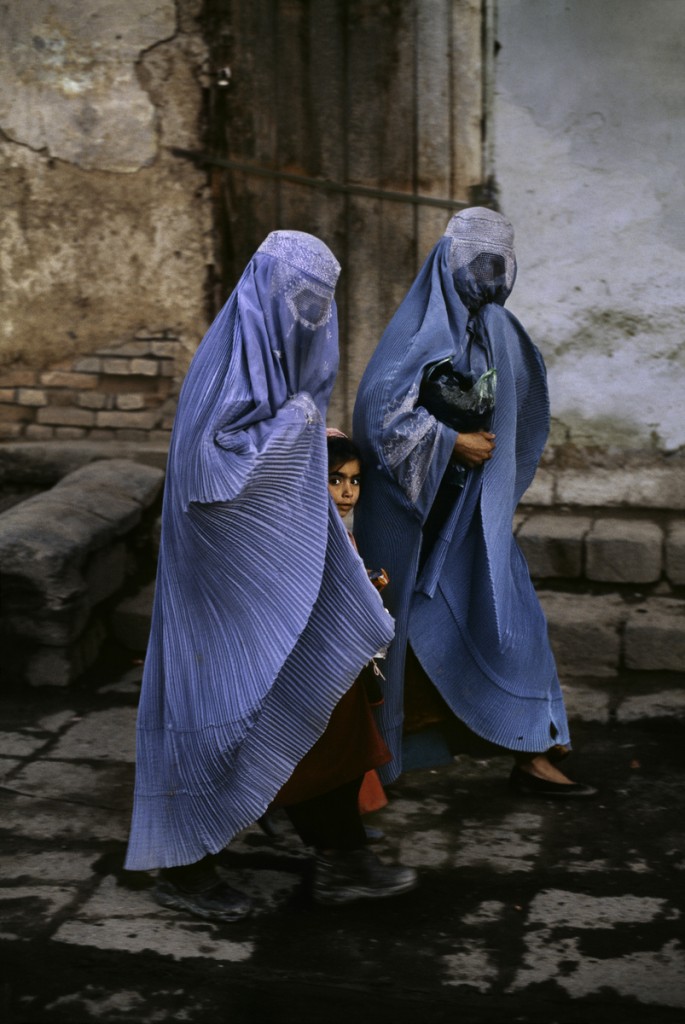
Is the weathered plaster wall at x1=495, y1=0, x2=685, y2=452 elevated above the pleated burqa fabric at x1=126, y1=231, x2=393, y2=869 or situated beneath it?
elevated above

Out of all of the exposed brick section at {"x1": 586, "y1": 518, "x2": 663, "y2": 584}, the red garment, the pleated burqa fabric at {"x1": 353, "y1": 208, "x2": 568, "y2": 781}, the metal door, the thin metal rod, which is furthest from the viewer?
the thin metal rod

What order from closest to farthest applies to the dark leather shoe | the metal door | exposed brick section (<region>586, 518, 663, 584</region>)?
the dark leather shoe
exposed brick section (<region>586, 518, 663, 584</region>)
the metal door

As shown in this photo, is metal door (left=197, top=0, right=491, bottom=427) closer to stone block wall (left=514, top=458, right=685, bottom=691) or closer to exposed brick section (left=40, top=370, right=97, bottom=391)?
exposed brick section (left=40, top=370, right=97, bottom=391)

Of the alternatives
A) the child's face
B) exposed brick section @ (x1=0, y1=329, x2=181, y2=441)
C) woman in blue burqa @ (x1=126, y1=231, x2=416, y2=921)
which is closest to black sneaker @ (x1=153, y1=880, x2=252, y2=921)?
woman in blue burqa @ (x1=126, y1=231, x2=416, y2=921)

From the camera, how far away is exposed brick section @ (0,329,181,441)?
22.0ft

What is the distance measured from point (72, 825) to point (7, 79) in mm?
3815

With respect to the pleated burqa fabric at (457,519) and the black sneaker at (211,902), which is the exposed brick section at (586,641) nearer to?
the pleated burqa fabric at (457,519)

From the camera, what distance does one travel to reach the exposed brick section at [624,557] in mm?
5832

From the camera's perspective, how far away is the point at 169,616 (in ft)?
11.6

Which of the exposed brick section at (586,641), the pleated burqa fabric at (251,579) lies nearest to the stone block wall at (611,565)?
the exposed brick section at (586,641)

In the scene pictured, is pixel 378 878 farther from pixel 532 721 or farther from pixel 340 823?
pixel 532 721

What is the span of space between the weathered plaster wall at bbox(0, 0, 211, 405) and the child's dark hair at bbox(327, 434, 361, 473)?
114 inches

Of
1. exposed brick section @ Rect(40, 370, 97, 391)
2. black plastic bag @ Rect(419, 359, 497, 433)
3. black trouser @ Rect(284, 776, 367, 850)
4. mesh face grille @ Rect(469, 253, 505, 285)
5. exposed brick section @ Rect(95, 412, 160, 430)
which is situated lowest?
black trouser @ Rect(284, 776, 367, 850)

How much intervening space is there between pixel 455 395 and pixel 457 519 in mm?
373
